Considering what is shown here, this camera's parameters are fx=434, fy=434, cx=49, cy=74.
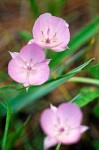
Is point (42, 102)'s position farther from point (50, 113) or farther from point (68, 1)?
point (50, 113)

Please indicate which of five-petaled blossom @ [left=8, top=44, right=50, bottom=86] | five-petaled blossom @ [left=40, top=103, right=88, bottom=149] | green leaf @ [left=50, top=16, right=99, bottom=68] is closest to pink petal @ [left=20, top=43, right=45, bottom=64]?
five-petaled blossom @ [left=8, top=44, right=50, bottom=86]

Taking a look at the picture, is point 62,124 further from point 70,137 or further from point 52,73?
point 52,73

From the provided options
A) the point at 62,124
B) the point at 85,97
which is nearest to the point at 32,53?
the point at 62,124

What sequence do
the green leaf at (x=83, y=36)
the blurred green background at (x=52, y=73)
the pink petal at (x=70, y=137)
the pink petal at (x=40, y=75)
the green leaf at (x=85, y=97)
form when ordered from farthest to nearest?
the green leaf at (x=83, y=36)
the blurred green background at (x=52, y=73)
the green leaf at (x=85, y=97)
the pink petal at (x=40, y=75)
the pink petal at (x=70, y=137)

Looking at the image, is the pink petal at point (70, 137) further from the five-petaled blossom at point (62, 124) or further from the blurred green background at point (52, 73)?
the blurred green background at point (52, 73)

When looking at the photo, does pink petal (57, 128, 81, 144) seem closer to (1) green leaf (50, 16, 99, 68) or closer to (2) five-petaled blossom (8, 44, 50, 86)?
(2) five-petaled blossom (8, 44, 50, 86)

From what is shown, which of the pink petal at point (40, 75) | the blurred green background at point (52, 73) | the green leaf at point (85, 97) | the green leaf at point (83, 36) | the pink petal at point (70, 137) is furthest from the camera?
the green leaf at point (83, 36)

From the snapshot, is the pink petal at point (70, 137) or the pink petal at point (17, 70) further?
the pink petal at point (17, 70)

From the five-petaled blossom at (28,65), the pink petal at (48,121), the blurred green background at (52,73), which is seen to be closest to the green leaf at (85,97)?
the blurred green background at (52,73)
